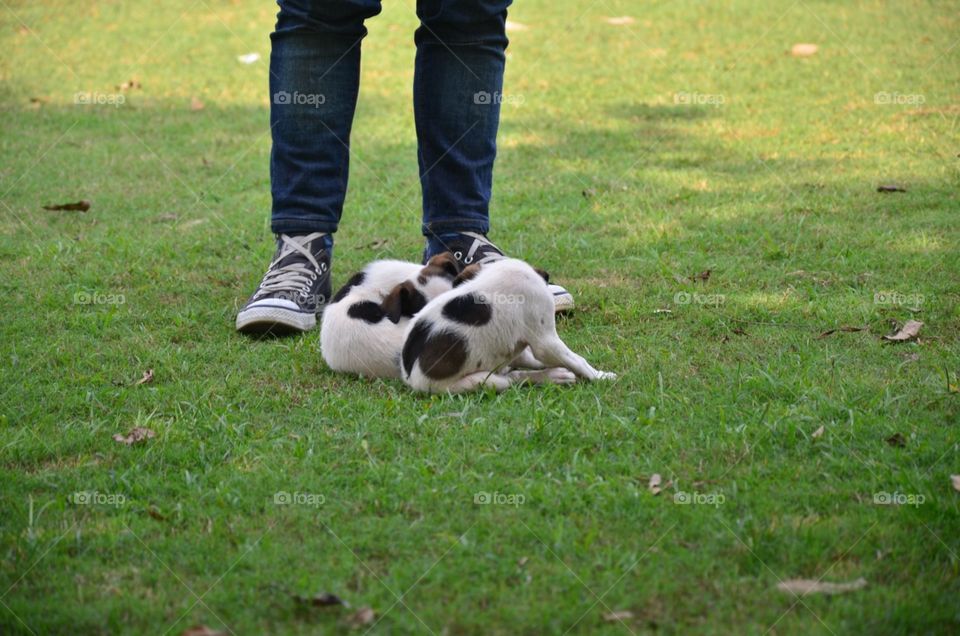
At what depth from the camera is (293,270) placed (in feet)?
12.3

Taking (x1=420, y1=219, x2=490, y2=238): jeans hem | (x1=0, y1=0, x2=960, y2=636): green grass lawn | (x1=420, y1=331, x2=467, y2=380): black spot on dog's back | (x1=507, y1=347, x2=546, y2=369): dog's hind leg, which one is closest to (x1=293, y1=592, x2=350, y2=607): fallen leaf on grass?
(x1=0, y1=0, x2=960, y2=636): green grass lawn

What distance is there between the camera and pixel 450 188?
394 centimetres

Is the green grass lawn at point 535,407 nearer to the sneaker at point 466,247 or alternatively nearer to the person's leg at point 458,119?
the sneaker at point 466,247

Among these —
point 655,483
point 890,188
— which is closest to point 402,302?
point 655,483

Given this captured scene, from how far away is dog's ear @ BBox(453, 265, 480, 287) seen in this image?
3.28 m

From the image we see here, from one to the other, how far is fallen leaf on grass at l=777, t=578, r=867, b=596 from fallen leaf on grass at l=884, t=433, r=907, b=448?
2.12ft

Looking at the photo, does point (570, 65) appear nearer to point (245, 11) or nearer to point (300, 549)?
point (245, 11)

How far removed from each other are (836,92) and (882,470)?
A: 224 inches

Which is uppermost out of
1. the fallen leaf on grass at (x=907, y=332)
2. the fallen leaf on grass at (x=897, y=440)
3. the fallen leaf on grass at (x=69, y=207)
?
the fallen leaf on grass at (x=897, y=440)

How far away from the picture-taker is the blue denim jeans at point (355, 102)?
3740 millimetres

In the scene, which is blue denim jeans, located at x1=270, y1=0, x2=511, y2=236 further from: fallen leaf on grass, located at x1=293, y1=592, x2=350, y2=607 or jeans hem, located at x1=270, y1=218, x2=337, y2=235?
fallen leaf on grass, located at x1=293, y1=592, x2=350, y2=607

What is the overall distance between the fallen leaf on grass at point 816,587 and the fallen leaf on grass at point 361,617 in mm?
803

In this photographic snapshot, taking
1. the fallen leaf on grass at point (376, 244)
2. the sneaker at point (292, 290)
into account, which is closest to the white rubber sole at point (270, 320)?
the sneaker at point (292, 290)

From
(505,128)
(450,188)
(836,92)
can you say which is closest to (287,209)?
(450,188)
